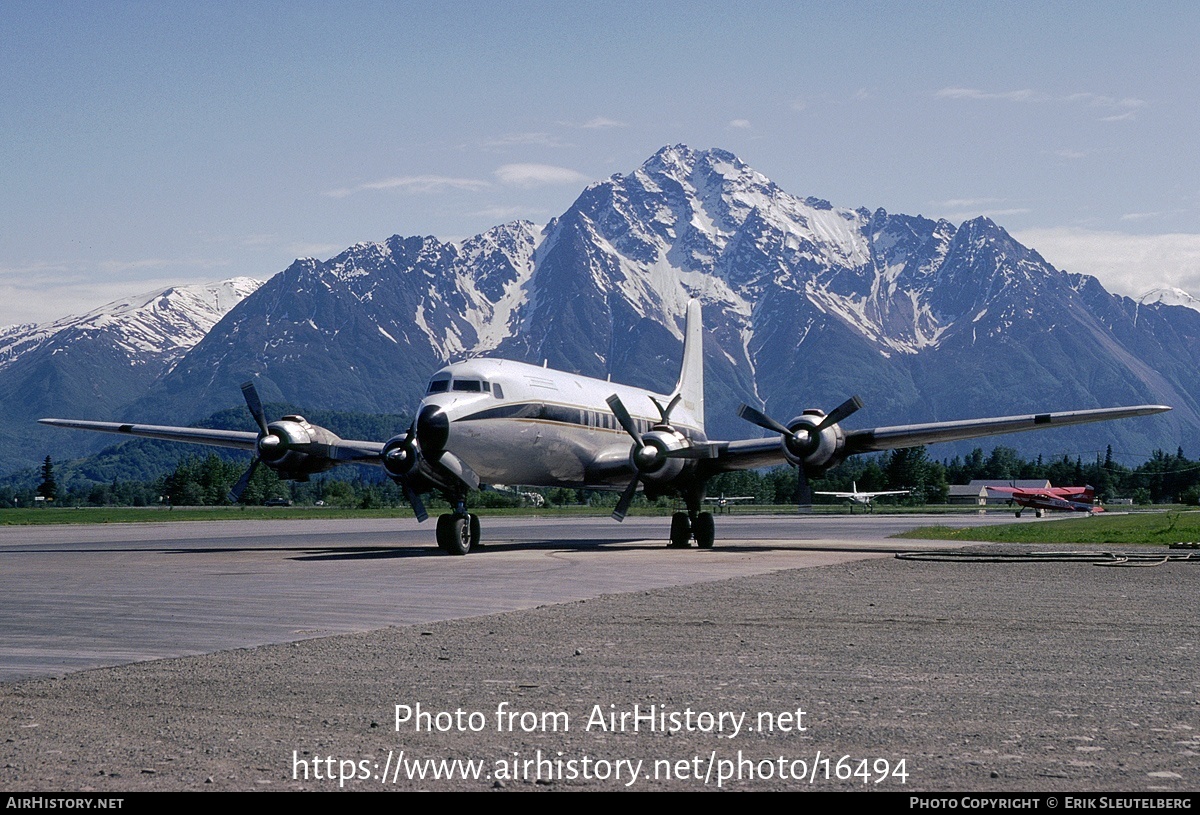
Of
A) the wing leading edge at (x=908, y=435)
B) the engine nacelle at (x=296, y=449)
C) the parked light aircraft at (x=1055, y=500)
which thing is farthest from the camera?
the parked light aircraft at (x=1055, y=500)

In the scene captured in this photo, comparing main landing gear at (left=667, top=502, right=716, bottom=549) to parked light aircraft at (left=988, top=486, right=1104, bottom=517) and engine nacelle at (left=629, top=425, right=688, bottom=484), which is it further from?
parked light aircraft at (left=988, top=486, right=1104, bottom=517)

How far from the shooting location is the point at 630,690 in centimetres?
1047

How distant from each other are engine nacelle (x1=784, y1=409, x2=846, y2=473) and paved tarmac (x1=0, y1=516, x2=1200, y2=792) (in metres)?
12.3

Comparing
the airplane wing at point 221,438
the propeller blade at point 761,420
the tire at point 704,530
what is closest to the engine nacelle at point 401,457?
the airplane wing at point 221,438

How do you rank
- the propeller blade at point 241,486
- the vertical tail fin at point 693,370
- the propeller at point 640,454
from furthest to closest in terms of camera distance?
1. the vertical tail fin at point 693,370
2. the propeller at point 640,454
3. the propeller blade at point 241,486

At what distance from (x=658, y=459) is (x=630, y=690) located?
24.2 meters

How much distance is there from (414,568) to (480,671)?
15.8 metres

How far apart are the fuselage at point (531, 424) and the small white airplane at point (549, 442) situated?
38 millimetres

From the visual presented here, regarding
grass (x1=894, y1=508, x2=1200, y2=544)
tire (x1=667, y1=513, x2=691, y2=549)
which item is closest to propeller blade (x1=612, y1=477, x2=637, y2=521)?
tire (x1=667, y1=513, x2=691, y2=549)

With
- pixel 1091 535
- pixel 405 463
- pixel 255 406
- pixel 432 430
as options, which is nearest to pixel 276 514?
pixel 255 406

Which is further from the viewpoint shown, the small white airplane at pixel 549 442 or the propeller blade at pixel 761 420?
the propeller blade at pixel 761 420

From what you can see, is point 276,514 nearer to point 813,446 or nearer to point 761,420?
point 761,420

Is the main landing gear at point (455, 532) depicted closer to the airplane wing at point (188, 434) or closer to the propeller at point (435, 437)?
the propeller at point (435, 437)

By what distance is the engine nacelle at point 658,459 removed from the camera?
34.6 metres
